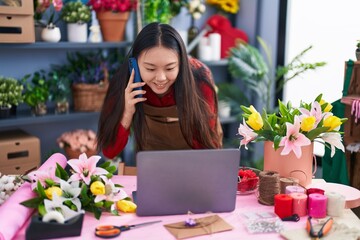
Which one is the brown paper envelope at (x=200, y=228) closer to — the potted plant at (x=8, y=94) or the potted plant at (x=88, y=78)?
the potted plant at (x=8, y=94)

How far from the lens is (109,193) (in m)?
1.44

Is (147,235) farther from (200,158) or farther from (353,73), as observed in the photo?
(353,73)

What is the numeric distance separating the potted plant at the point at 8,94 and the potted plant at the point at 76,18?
1.84 feet

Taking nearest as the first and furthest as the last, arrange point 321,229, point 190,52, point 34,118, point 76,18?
point 321,229, point 34,118, point 76,18, point 190,52

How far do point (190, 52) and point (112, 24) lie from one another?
0.87m

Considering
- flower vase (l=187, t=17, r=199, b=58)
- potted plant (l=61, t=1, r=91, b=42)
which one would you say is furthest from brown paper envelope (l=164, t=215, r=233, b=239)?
flower vase (l=187, t=17, r=199, b=58)

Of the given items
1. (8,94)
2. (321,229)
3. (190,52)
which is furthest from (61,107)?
(321,229)

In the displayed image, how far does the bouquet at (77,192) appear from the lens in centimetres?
133

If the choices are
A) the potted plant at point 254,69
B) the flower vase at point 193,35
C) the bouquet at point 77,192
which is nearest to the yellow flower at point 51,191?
the bouquet at point 77,192

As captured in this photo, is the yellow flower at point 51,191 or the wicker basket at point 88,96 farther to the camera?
the wicker basket at point 88,96

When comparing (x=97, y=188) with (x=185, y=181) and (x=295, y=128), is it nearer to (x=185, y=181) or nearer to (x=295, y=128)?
(x=185, y=181)

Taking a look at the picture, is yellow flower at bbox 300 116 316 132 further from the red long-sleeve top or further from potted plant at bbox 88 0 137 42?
potted plant at bbox 88 0 137 42

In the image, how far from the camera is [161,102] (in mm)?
2164

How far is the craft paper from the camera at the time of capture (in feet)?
4.03
